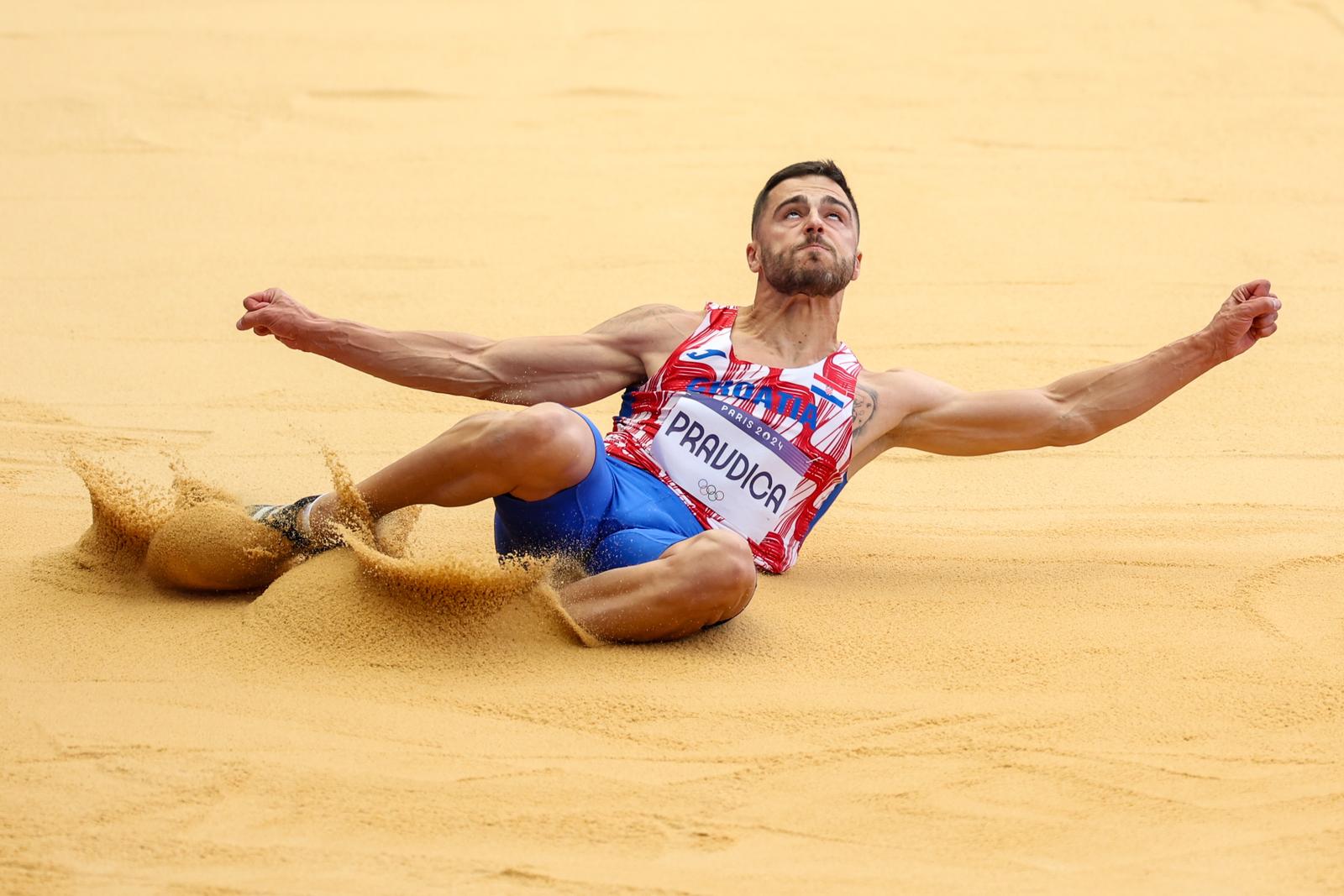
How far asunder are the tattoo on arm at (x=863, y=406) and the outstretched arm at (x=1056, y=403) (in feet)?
0.21

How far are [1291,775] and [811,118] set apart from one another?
5.32 metres

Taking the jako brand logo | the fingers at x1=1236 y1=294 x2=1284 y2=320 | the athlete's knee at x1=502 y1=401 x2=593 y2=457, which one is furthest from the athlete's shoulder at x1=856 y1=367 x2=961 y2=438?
the athlete's knee at x1=502 y1=401 x2=593 y2=457

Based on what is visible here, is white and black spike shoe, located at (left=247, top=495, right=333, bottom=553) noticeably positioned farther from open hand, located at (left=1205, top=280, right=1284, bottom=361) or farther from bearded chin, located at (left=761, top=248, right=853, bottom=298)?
open hand, located at (left=1205, top=280, right=1284, bottom=361)

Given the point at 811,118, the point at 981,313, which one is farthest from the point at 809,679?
the point at 811,118

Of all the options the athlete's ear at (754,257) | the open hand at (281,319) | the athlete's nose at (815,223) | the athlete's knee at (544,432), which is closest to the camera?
the athlete's knee at (544,432)

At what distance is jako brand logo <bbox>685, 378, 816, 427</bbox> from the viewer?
3703 mm

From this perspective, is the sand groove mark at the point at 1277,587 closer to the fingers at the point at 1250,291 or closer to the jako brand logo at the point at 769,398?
the fingers at the point at 1250,291

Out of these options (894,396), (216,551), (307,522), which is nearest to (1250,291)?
(894,396)

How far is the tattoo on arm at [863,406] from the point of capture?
3781 millimetres

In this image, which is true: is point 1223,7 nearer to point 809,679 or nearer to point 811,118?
point 811,118

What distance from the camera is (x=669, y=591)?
10.7 feet

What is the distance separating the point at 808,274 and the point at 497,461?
983 mm

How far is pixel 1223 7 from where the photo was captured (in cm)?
886

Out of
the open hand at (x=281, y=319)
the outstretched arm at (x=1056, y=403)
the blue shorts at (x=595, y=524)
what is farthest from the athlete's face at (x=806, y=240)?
the open hand at (x=281, y=319)
